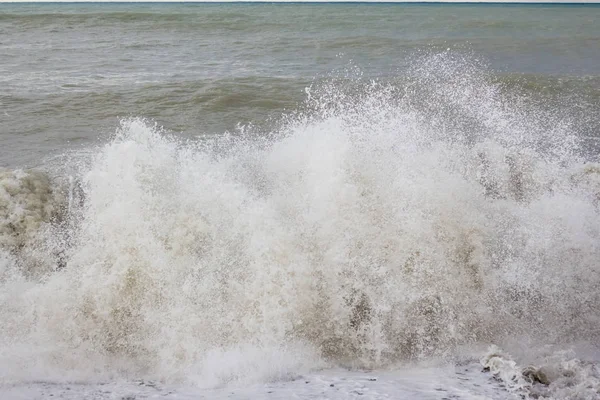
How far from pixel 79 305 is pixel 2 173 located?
198cm

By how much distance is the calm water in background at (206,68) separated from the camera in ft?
25.7

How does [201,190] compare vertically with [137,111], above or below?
below

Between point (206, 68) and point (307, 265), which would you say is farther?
point (206, 68)

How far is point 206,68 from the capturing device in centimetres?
1195

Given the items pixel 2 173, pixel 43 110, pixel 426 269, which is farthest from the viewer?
pixel 43 110

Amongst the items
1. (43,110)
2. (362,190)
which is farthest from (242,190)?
(43,110)

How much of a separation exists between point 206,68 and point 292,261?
29.7ft

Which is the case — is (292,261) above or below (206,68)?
below

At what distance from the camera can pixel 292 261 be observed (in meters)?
3.78

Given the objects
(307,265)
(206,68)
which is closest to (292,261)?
(307,265)

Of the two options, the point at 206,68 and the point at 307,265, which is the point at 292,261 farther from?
the point at 206,68

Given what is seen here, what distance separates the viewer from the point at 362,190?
4281 mm

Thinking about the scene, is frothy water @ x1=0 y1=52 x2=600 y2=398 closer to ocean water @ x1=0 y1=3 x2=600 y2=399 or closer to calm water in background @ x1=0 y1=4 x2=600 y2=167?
ocean water @ x1=0 y1=3 x2=600 y2=399

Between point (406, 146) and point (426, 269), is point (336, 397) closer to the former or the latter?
point (426, 269)
